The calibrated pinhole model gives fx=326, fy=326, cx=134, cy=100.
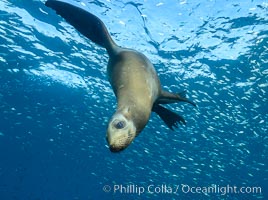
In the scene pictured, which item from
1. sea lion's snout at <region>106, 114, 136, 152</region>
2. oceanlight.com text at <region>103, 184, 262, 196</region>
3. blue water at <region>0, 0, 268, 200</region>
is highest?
sea lion's snout at <region>106, 114, 136, 152</region>

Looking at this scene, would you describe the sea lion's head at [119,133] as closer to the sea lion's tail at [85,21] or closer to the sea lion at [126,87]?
the sea lion at [126,87]

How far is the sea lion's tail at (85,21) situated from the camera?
15.6ft

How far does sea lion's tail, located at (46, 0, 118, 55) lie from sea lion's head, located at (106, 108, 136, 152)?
7.16 feet

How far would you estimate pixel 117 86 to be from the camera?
351cm

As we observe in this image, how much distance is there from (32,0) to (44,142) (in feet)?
97.1

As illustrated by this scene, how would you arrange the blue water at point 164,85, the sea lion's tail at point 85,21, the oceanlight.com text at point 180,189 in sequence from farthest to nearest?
the oceanlight.com text at point 180,189
the blue water at point 164,85
the sea lion's tail at point 85,21

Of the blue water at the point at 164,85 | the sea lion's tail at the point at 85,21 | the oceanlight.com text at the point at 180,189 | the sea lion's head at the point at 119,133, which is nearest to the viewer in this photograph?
the sea lion's head at the point at 119,133

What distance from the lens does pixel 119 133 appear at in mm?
2617

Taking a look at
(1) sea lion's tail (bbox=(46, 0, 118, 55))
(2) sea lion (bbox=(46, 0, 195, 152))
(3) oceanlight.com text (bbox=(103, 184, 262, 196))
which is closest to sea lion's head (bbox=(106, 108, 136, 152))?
(2) sea lion (bbox=(46, 0, 195, 152))

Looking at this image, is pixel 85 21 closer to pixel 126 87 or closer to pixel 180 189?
pixel 126 87

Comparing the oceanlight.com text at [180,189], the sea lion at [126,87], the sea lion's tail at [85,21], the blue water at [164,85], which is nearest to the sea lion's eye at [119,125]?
the sea lion at [126,87]

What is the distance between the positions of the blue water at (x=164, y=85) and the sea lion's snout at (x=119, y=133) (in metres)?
9.22

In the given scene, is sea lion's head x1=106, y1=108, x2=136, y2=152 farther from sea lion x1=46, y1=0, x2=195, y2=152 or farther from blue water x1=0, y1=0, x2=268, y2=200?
blue water x1=0, y1=0, x2=268, y2=200

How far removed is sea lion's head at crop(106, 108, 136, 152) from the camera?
2576 millimetres
